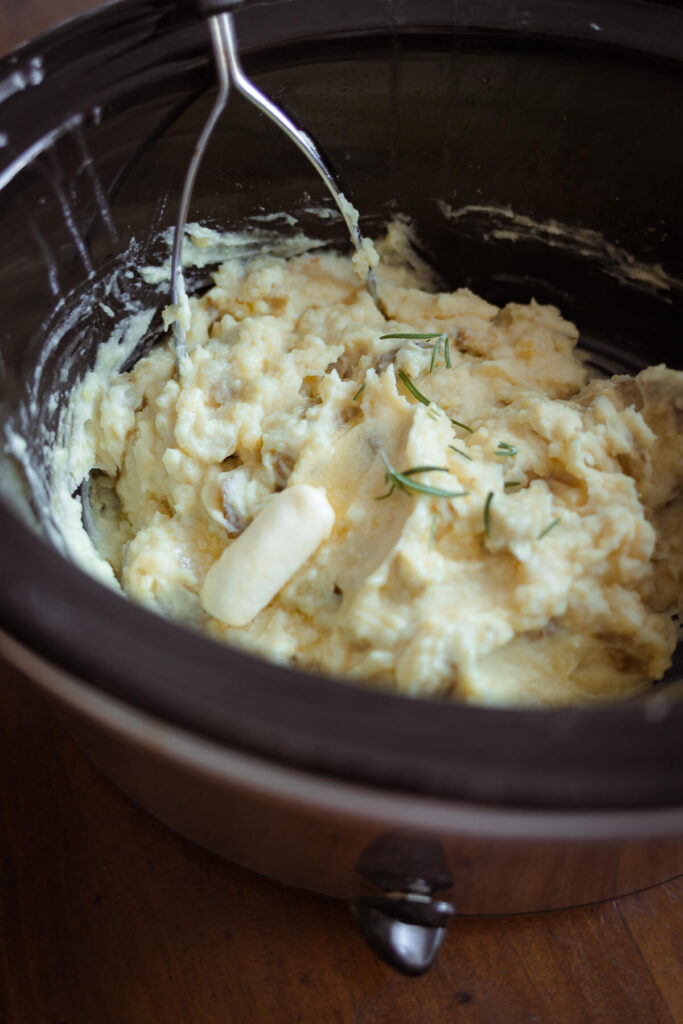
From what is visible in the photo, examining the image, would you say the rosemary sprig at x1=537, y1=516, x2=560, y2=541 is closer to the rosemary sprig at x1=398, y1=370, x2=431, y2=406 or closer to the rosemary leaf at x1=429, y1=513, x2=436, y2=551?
the rosemary leaf at x1=429, y1=513, x2=436, y2=551

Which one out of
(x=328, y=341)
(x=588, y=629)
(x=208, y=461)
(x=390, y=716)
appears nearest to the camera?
(x=390, y=716)

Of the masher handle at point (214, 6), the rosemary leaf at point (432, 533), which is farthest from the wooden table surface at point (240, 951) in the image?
the masher handle at point (214, 6)

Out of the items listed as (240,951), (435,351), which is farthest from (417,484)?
(240,951)

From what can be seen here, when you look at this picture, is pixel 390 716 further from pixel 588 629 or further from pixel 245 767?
pixel 588 629

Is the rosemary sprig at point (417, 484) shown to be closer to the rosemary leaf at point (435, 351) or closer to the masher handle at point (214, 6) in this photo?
the rosemary leaf at point (435, 351)

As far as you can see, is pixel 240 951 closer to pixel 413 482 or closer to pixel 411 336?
pixel 413 482

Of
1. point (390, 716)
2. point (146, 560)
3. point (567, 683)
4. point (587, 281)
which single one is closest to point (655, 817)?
point (390, 716)

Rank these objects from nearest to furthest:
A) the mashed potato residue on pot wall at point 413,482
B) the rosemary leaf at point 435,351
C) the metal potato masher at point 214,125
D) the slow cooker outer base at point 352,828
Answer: the slow cooker outer base at point 352,828 → the mashed potato residue on pot wall at point 413,482 → the metal potato masher at point 214,125 → the rosemary leaf at point 435,351
